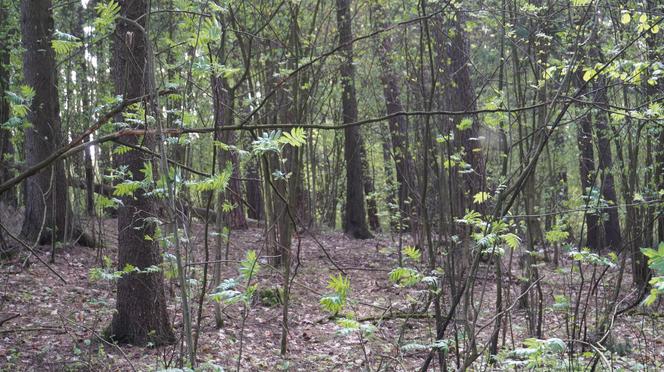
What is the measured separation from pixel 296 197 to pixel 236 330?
2.24m

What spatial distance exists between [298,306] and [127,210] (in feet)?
12.1

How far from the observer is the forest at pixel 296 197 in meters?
3.69

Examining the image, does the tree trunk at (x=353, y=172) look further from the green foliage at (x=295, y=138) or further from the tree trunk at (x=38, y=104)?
the green foliage at (x=295, y=138)

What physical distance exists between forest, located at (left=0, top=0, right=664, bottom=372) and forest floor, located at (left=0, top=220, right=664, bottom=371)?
44mm

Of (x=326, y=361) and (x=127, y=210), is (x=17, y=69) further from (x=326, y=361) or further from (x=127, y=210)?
(x=326, y=361)

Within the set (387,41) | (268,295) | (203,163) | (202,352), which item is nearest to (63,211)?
(268,295)

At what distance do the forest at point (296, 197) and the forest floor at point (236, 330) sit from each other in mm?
44

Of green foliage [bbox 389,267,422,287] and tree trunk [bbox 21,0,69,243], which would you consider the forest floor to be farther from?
green foliage [bbox 389,267,422,287]

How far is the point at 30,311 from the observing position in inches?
275

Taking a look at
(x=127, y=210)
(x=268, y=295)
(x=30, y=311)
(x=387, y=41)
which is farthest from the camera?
(x=387, y=41)

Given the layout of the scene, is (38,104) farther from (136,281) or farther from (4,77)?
(136,281)

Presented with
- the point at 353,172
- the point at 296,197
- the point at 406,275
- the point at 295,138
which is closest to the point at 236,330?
the point at 296,197

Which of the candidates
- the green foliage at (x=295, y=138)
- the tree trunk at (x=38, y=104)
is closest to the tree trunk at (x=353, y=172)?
the tree trunk at (x=38, y=104)

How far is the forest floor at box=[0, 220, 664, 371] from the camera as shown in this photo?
583cm
